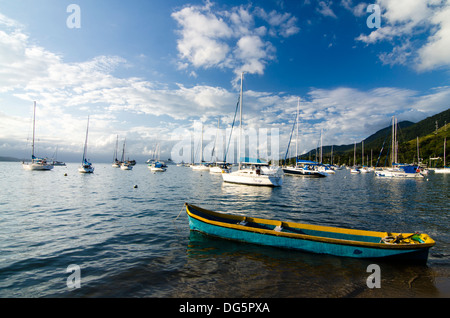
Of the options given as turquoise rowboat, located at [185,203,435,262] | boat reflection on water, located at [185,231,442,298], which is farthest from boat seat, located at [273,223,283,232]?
boat reflection on water, located at [185,231,442,298]

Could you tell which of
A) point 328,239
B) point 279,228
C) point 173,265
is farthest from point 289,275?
point 173,265

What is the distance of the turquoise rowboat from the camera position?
8117mm

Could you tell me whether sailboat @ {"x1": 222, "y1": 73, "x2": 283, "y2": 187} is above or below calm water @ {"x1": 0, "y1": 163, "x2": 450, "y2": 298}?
above

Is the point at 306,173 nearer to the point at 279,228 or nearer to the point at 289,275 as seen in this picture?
the point at 279,228

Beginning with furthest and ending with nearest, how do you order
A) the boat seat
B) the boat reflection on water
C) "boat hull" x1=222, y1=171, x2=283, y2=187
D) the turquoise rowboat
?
"boat hull" x1=222, y1=171, x2=283, y2=187, the boat seat, the turquoise rowboat, the boat reflection on water

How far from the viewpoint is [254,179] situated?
3522 cm

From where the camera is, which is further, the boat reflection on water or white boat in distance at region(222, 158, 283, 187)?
white boat in distance at region(222, 158, 283, 187)

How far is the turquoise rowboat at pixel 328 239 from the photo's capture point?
26.6 ft

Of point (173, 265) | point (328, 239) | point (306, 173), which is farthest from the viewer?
point (306, 173)

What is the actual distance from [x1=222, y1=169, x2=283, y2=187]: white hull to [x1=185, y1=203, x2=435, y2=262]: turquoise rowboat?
A: 76.3 feet

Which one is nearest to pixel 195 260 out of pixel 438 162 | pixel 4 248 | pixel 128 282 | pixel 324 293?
pixel 128 282

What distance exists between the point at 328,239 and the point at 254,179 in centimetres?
2652

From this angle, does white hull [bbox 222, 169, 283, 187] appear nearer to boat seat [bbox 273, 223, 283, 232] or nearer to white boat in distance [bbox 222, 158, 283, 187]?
white boat in distance [bbox 222, 158, 283, 187]
